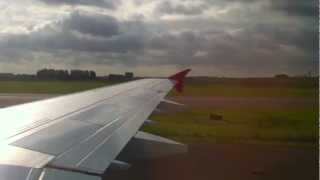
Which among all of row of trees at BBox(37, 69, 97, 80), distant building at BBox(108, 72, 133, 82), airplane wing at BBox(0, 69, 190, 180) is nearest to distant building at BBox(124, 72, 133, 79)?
distant building at BBox(108, 72, 133, 82)

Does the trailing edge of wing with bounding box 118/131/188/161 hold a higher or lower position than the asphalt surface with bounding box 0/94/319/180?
higher

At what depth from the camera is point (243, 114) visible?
679 centimetres

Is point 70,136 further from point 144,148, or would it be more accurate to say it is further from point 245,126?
point 245,126

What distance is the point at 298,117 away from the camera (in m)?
6.04

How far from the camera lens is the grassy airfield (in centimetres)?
505

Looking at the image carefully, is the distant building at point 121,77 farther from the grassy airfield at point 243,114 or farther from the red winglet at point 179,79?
the red winglet at point 179,79

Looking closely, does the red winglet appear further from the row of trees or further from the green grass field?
the row of trees

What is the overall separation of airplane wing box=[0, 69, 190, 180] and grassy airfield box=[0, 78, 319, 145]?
223 centimetres

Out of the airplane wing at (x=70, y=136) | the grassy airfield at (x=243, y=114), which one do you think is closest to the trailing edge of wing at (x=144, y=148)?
the airplane wing at (x=70, y=136)

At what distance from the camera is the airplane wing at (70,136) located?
120 cm

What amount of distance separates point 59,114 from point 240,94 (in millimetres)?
5866

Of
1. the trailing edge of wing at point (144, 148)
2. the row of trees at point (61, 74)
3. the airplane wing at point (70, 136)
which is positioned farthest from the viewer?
the row of trees at point (61, 74)

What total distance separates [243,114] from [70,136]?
17.4 ft

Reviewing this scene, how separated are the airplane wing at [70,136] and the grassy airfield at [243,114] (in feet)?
7.30
